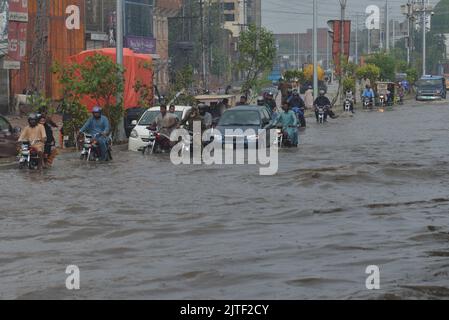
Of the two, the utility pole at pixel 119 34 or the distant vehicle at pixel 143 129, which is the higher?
the utility pole at pixel 119 34

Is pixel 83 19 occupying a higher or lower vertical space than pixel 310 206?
higher

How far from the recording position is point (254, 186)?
75.7 ft

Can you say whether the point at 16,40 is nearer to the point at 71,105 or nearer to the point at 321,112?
the point at 321,112

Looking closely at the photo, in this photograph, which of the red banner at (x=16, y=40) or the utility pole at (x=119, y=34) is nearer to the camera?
the utility pole at (x=119, y=34)

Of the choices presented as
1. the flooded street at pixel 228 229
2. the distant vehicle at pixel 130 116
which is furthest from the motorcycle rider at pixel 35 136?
the distant vehicle at pixel 130 116

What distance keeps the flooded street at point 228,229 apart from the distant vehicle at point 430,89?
51.4m

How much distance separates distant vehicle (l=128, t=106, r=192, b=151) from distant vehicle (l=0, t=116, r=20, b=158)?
4141 mm

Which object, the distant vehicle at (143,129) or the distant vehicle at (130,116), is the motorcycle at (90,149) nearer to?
the distant vehicle at (143,129)

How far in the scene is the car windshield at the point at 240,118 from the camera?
33688mm

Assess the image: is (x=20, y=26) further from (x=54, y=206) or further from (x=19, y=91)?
(x=54, y=206)

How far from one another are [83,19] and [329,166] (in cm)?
4063

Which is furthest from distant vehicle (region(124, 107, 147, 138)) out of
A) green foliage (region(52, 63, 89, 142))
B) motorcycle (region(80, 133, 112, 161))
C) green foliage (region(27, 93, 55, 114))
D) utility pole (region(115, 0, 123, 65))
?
motorcycle (region(80, 133, 112, 161))
